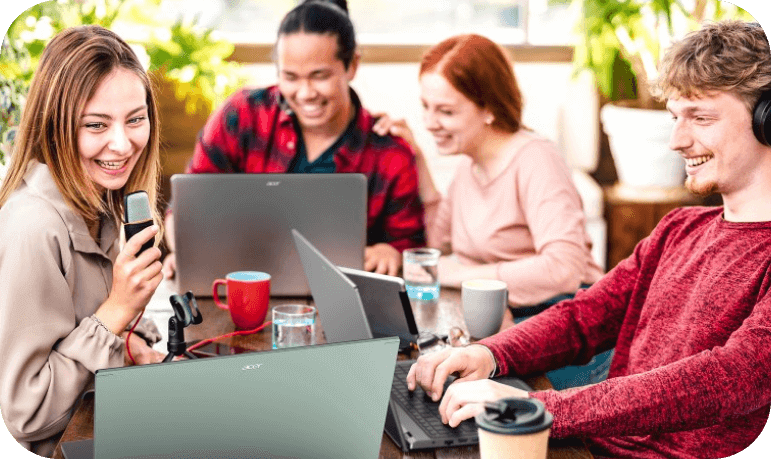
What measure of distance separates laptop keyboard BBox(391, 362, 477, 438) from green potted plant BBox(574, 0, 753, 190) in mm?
2622

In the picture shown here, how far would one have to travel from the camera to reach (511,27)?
4234 millimetres

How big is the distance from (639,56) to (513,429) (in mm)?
3322

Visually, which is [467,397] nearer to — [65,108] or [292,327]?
[292,327]

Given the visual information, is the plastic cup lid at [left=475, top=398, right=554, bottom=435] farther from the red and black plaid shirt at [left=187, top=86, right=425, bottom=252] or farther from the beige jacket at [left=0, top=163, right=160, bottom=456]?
the red and black plaid shirt at [left=187, top=86, right=425, bottom=252]

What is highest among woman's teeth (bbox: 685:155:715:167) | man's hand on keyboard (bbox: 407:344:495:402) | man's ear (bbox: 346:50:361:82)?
man's ear (bbox: 346:50:361:82)

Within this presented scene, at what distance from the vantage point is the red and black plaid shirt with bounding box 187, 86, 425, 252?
2.22 m

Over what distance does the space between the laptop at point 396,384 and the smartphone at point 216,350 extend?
0.16 metres

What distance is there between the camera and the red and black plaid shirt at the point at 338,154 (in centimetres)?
222

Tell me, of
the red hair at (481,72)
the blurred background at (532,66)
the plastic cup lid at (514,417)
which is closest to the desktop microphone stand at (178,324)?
the plastic cup lid at (514,417)

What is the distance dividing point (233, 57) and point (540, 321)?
2862mm

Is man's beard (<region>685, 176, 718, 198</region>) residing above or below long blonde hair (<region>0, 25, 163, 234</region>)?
below

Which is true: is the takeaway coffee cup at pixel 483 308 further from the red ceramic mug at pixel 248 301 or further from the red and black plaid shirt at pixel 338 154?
the red and black plaid shirt at pixel 338 154

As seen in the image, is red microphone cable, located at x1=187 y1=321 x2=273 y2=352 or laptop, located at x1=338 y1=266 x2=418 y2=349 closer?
laptop, located at x1=338 y1=266 x2=418 y2=349

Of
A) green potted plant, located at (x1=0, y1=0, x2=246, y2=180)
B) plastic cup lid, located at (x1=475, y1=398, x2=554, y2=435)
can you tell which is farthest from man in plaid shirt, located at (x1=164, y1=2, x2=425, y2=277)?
plastic cup lid, located at (x1=475, y1=398, x2=554, y2=435)
